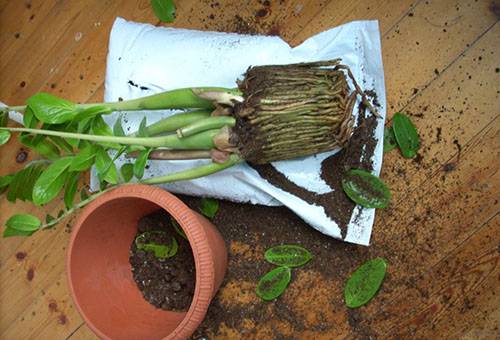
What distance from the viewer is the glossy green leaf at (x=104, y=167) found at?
0.89 meters

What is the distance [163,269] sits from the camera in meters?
1.01

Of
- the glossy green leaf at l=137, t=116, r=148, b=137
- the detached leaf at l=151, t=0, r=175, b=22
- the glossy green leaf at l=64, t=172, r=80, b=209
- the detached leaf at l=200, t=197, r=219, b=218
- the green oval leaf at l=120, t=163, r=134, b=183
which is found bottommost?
the glossy green leaf at l=64, t=172, r=80, b=209

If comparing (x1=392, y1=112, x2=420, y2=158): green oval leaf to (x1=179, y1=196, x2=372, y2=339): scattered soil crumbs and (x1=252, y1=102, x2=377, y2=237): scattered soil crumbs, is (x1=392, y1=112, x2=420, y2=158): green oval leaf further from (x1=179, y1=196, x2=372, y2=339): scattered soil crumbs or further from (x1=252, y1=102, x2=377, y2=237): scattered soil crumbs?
(x1=179, y1=196, x2=372, y2=339): scattered soil crumbs

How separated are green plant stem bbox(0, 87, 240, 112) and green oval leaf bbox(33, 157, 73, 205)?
0.37ft

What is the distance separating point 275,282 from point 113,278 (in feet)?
1.02

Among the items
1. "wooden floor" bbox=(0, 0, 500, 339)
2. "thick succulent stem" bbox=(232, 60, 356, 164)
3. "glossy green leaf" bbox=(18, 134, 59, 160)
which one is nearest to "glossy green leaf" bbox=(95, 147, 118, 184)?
"glossy green leaf" bbox=(18, 134, 59, 160)

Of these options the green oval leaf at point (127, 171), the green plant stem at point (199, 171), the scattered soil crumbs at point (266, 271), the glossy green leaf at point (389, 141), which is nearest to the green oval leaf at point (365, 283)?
the scattered soil crumbs at point (266, 271)

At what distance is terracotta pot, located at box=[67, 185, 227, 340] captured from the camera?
853 millimetres

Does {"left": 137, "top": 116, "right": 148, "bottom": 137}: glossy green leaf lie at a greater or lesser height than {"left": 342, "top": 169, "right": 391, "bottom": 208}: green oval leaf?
lesser

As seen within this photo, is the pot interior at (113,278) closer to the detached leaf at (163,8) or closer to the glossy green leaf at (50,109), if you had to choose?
the glossy green leaf at (50,109)

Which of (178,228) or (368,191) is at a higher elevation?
(368,191)

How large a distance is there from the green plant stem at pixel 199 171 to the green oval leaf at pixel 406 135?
31 cm

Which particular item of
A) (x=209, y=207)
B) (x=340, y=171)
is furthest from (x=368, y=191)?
(x=209, y=207)

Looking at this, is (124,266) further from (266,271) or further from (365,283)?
(365,283)
